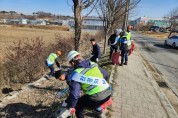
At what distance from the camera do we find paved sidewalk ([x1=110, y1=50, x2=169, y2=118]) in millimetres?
6152

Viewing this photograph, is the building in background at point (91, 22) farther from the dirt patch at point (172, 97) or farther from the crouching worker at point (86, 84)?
the crouching worker at point (86, 84)

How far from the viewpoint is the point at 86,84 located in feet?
12.8

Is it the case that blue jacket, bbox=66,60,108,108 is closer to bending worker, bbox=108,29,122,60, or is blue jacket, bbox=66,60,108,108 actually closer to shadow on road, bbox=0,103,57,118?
shadow on road, bbox=0,103,57,118

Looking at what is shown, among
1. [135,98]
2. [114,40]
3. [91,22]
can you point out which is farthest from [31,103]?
[91,22]

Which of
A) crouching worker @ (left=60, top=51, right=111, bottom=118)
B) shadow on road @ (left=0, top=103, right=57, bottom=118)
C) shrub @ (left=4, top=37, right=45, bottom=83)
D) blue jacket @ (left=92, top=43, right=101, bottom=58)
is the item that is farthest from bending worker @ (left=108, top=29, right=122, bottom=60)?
crouching worker @ (left=60, top=51, right=111, bottom=118)

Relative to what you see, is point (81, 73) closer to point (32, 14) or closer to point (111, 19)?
point (111, 19)

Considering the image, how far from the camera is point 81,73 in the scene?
12.7 ft

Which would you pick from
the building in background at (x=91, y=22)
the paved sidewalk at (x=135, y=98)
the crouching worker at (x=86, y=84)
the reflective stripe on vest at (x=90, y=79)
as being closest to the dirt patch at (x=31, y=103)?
the paved sidewalk at (x=135, y=98)

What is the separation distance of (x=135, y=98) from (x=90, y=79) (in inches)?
149

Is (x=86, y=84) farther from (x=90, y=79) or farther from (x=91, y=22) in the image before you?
(x=91, y=22)

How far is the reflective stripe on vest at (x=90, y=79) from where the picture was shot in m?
3.86

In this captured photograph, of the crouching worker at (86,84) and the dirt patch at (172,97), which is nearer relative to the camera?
the crouching worker at (86,84)

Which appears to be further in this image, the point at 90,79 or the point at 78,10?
the point at 78,10

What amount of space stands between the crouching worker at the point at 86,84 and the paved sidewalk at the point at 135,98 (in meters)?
1.80
